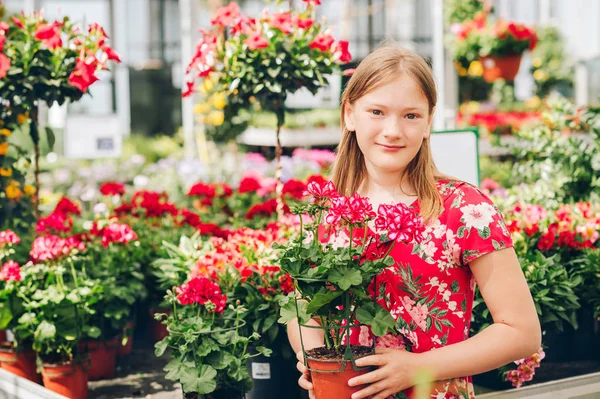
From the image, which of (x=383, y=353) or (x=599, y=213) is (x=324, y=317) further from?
(x=599, y=213)

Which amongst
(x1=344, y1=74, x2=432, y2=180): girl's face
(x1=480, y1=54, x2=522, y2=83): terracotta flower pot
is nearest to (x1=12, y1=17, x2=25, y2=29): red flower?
(x1=344, y1=74, x2=432, y2=180): girl's face

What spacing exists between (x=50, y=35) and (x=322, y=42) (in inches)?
48.8

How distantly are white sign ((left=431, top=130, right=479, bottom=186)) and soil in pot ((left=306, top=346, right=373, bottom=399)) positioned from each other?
183 centimetres

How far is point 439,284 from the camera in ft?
5.38

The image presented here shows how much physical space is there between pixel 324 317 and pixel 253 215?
2458 mm

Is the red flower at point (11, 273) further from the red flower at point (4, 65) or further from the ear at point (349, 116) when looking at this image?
the ear at point (349, 116)

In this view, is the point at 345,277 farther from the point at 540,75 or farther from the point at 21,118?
the point at 540,75

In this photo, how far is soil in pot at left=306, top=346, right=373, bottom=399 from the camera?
5.00 ft

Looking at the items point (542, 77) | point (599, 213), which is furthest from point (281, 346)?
point (542, 77)

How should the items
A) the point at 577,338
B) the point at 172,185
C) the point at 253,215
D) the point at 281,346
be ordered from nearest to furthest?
the point at 281,346 < the point at 577,338 < the point at 253,215 < the point at 172,185

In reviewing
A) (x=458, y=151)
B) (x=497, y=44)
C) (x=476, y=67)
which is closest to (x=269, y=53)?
(x=458, y=151)

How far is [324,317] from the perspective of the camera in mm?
1629

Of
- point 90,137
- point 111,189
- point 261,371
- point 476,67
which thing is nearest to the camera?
point 261,371

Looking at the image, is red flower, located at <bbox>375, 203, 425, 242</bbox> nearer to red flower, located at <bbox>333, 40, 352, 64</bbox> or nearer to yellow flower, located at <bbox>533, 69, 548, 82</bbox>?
red flower, located at <bbox>333, 40, 352, 64</bbox>
